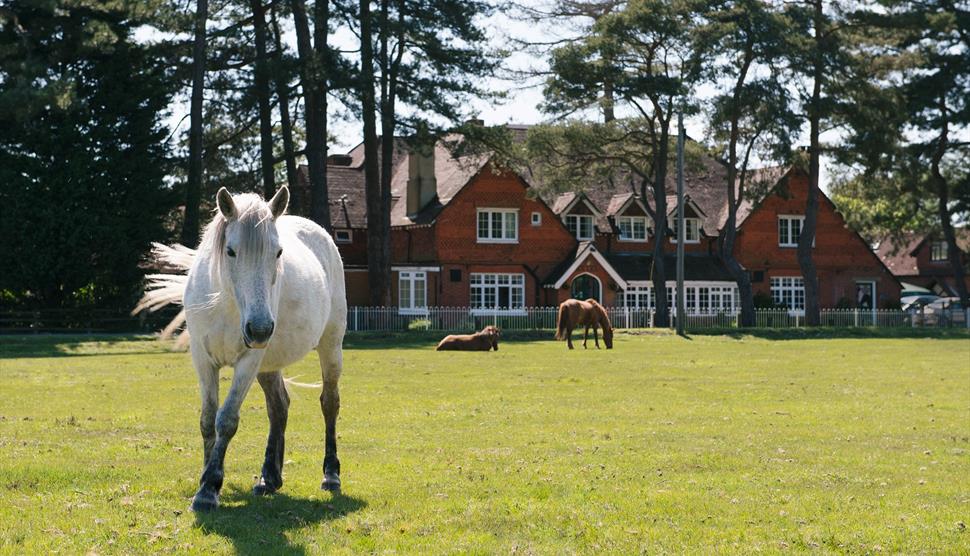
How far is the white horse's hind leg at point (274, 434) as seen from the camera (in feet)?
31.1

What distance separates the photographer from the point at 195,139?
45.2 metres

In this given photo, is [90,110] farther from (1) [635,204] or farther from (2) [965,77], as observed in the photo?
(2) [965,77]

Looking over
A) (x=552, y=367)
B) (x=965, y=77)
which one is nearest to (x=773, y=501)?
(x=552, y=367)

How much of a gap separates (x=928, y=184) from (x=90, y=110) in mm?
42163

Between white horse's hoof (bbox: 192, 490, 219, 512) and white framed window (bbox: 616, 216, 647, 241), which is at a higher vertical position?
white framed window (bbox: 616, 216, 647, 241)

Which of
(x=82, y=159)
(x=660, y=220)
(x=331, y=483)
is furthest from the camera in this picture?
(x=660, y=220)

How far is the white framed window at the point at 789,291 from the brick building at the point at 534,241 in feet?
0.27

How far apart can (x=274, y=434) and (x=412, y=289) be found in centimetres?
4903

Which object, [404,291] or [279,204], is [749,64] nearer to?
[404,291]

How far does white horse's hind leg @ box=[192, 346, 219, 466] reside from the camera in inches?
350

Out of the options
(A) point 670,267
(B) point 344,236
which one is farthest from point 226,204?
(A) point 670,267

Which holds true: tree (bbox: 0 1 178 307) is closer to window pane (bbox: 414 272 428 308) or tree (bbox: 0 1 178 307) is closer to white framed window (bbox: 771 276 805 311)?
window pane (bbox: 414 272 428 308)

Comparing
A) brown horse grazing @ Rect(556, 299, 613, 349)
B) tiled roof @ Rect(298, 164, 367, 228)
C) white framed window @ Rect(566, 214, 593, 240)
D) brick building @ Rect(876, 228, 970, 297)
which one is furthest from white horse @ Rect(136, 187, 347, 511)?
brick building @ Rect(876, 228, 970, 297)

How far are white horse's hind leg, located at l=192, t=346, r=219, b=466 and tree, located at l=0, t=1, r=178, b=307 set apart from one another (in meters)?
35.3
